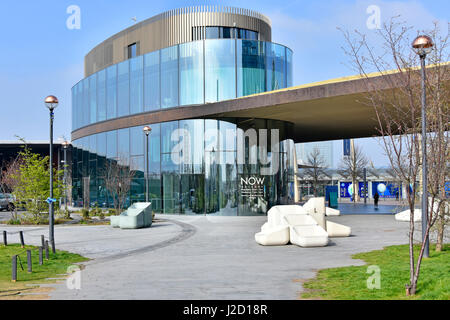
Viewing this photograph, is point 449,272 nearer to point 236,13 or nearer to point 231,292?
point 231,292

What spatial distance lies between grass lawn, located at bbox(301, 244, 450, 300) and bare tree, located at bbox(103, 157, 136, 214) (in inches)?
975

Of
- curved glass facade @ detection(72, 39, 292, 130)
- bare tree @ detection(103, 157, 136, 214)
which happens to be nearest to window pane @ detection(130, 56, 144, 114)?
curved glass facade @ detection(72, 39, 292, 130)

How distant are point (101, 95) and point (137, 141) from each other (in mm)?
7792

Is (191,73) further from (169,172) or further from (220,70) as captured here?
(169,172)

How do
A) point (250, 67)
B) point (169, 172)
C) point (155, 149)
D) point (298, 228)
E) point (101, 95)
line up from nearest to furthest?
point (298, 228)
point (250, 67)
point (169, 172)
point (155, 149)
point (101, 95)

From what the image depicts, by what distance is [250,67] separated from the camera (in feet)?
108

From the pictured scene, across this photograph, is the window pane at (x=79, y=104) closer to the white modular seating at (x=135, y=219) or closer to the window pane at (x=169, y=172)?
the window pane at (x=169, y=172)

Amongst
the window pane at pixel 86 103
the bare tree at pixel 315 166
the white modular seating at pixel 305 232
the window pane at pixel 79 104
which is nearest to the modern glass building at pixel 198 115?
the window pane at pixel 86 103

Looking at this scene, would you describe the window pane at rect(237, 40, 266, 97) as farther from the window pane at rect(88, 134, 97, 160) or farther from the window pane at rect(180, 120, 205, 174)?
the window pane at rect(88, 134, 97, 160)

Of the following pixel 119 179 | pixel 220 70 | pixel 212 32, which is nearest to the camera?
pixel 220 70

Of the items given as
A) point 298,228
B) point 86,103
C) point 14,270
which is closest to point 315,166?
point 86,103

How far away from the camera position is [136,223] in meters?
25.0

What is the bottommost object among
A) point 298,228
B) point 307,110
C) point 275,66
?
point 298,228

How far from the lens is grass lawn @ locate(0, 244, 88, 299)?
953cm
